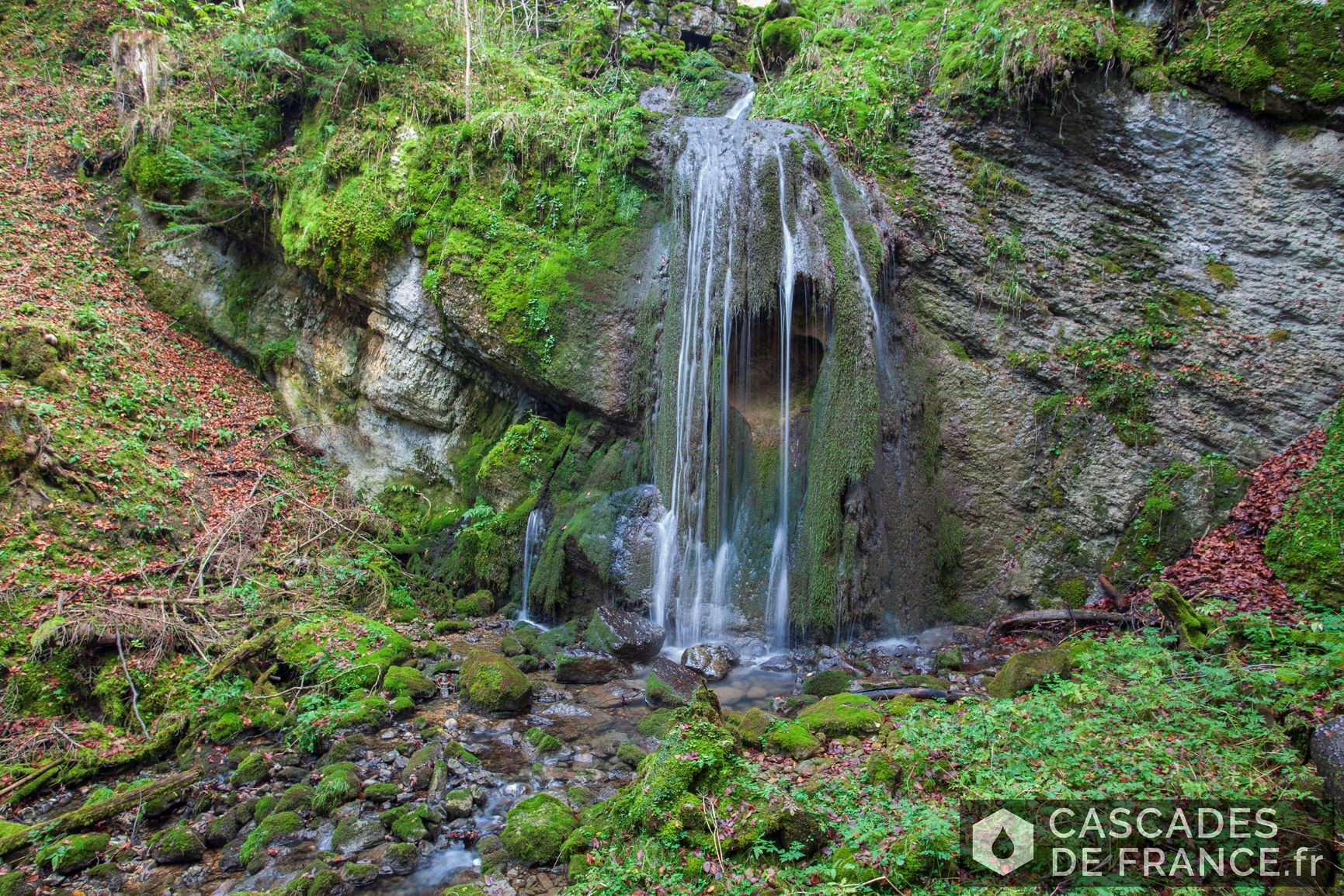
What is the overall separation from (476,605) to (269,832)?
4.29 meters

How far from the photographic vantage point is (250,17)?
11.4m

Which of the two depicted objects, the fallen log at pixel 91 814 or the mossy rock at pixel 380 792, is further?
the mossy rock at pixel 380 792

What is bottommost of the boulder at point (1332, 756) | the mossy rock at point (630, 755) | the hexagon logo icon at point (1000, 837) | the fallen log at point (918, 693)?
the mossy rock at point (630, 755)

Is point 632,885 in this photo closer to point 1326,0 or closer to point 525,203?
point 525,203

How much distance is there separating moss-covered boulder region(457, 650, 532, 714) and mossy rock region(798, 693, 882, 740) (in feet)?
8.34

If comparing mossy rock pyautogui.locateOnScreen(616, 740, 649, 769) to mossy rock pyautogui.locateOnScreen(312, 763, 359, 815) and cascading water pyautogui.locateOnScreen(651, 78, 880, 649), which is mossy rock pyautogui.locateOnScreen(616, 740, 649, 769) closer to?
mossy rock pyautogui.locateOnScreen(312, 763, 359, 815)

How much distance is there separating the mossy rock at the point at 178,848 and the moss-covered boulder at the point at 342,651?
187 centimetres

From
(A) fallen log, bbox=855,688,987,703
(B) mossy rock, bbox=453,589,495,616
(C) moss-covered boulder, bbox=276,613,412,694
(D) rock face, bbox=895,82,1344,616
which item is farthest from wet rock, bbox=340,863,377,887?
(D) rock face, bbox=895,82,1344,616

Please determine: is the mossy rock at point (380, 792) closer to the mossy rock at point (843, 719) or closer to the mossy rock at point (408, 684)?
the mossy rock at point (408, 684)

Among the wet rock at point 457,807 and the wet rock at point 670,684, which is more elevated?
the wet rock at point 457,807

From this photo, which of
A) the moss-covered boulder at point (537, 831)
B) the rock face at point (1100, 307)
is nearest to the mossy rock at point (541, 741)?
the moss-covered boulder at point (537, 831)

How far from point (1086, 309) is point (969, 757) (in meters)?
6.46

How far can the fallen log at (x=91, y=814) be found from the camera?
13.8 feet

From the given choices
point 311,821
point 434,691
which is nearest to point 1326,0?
point 434,691
